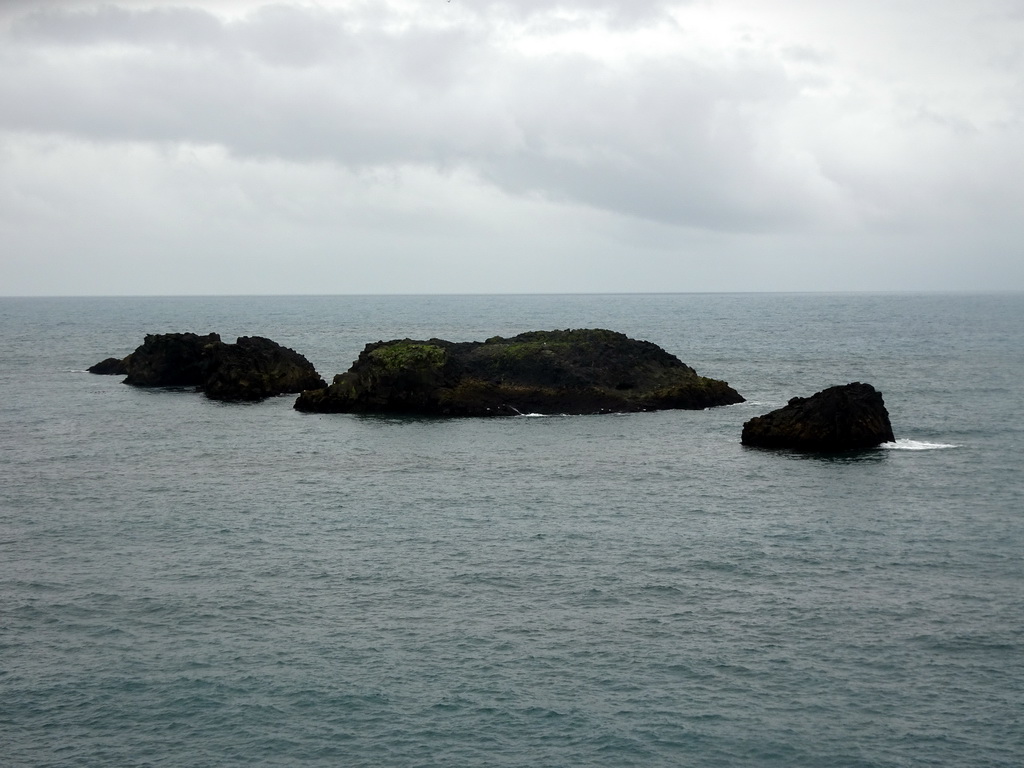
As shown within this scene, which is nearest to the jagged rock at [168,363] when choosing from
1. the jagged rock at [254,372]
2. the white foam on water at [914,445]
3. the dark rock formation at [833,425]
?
the jagged rock at [254,372]

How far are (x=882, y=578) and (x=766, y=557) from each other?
16.5ft

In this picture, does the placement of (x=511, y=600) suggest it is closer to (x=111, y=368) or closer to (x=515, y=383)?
(x=515, y=383)

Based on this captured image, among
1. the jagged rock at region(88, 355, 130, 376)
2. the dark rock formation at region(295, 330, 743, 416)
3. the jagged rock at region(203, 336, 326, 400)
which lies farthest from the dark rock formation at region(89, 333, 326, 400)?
the dark rock formation at region(295, 330, 743, 416)

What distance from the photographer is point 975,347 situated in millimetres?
149500

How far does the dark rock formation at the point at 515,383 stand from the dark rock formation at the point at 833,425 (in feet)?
58.1

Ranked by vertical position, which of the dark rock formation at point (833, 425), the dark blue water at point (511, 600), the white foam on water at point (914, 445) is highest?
the dark rock formation at point (833, 425)

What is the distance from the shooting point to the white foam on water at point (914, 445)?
226 ft

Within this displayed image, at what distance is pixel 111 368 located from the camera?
123250 millimetres

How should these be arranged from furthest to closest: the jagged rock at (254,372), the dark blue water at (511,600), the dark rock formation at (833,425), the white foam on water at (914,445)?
the jagged rock at (254,372) < the white foam on water at (914,445) < the dark rock formation at (833,425) < the dark blue water at (511,600)

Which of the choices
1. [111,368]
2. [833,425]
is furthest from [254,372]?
[833,425]

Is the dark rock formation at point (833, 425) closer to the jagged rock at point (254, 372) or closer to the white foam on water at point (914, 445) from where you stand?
the white foam on water at point (914, 445)

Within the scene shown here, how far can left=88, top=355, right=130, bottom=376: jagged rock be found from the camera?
12168 centimetres

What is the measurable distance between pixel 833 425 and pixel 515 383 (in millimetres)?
29534

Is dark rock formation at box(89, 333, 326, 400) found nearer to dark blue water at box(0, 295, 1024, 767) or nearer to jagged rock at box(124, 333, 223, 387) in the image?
jagged rock at box(124, 333, 223, 387)
